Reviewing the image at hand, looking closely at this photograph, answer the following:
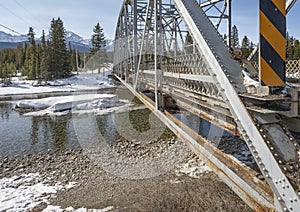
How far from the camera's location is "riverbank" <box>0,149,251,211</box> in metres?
3.70

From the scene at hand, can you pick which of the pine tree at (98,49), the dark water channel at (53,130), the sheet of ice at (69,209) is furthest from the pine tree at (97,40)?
the sheet of ice at (69,209)

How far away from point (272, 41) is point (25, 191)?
5269 mm

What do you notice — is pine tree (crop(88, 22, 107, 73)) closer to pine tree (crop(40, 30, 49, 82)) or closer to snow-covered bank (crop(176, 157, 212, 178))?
pine tree (crop(40, 30, 49, 82))

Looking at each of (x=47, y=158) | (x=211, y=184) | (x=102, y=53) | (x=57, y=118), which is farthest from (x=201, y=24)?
(x=102, y=53)

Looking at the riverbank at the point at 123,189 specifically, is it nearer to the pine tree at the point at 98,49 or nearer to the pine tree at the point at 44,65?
the pine tree at the point at 44,65

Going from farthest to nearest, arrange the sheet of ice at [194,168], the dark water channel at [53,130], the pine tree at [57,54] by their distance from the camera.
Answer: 1. the pine tree at [57,54]
2. the dark water channel at [53,130]
3. the sheet of ice at [194,168]

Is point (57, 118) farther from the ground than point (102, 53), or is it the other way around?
point (102, 53)

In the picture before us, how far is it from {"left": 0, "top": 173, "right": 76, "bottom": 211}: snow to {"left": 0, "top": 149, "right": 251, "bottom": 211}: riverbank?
2.1 inches

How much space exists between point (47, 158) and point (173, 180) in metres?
4.15

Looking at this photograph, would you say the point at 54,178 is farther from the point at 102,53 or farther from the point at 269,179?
the point at 102,53

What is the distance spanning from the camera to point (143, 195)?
413cm

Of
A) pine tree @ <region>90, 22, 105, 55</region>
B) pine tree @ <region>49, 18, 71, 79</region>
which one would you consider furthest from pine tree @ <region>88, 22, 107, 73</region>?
pine tree @ <region>49, 18, 71, 79</region>

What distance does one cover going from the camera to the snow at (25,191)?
14.2 feet

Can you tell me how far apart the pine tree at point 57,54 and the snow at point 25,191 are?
39.1 meters
